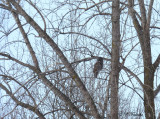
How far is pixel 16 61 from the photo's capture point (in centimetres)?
461

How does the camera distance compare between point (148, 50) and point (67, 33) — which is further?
point (148, 50)

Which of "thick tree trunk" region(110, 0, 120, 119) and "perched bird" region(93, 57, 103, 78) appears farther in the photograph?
"perched bird" region(93, 57, 103, 78)

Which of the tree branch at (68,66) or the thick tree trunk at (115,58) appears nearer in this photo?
the thick tree trunk at (115,58)

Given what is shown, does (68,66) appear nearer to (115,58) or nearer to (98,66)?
(98,66)

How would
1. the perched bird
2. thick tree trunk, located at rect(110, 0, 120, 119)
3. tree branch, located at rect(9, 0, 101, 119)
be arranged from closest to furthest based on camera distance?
thick tree trunk, located at rect(110, 0, 120, 119)
tree branch, located at rect(9, 0, 101, 119)
the perched bird

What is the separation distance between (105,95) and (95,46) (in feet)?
2.68

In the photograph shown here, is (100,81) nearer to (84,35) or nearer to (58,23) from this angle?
(84,35)

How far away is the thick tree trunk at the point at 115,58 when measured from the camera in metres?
3.88

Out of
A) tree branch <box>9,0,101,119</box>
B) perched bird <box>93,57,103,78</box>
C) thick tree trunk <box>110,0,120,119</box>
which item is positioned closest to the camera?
thick tree trunk <box>110,0,120,119</box>

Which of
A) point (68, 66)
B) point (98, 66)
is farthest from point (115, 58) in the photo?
point (68, 66)

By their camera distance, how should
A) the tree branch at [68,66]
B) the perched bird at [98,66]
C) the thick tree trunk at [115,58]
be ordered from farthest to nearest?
the perched bird at [98,66] → the tree branch at [68,66] → the thick tree trunk at [115,58]

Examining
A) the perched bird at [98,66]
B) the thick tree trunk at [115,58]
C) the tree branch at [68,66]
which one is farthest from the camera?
the perched bird at [98,66]

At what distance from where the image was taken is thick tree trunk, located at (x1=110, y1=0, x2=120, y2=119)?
388 cm

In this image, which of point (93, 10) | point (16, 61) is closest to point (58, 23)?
point (93, 10)
